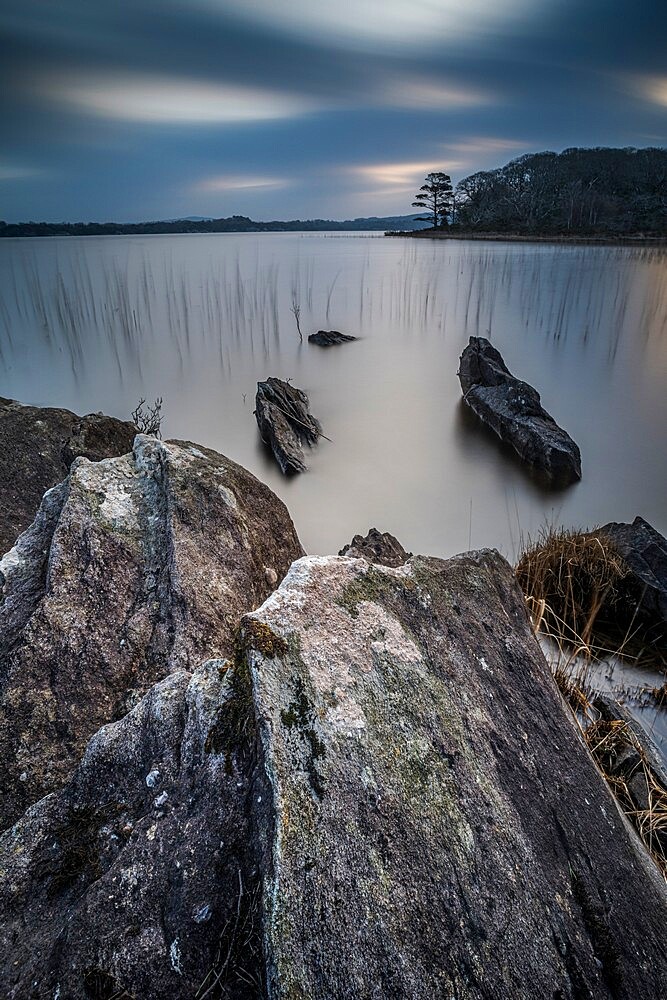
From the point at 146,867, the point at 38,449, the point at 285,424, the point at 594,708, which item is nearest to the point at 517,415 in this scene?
the point at 285,424

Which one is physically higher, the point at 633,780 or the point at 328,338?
the point at 328,338

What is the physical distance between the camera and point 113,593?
7.59ft

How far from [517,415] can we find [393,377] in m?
4.37

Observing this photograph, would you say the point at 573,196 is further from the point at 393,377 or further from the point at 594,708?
the point at 594,708

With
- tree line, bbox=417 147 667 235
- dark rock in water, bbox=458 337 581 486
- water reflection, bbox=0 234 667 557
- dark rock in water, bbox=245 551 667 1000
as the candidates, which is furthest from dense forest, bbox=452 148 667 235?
dark rock in water, bbox=245 551 667 1000

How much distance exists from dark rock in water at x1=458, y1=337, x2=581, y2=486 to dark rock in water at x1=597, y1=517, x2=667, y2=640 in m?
2.57

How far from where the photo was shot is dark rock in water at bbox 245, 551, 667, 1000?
1.23 metres

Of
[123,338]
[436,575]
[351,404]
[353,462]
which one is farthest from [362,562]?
[123,338]

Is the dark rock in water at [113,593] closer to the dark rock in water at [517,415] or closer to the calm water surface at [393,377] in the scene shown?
the calm water surface at [393,377]

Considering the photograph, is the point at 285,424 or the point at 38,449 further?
the point at 285,424

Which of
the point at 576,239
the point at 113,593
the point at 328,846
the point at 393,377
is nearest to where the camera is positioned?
the point at 328,846

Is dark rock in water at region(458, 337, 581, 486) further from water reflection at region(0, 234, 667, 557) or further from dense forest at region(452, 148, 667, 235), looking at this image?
dense forest at region(452, 148, 667, 235)

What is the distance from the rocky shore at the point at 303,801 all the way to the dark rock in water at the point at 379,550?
1.17 metres

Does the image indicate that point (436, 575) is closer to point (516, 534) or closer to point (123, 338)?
point (516, 534)
